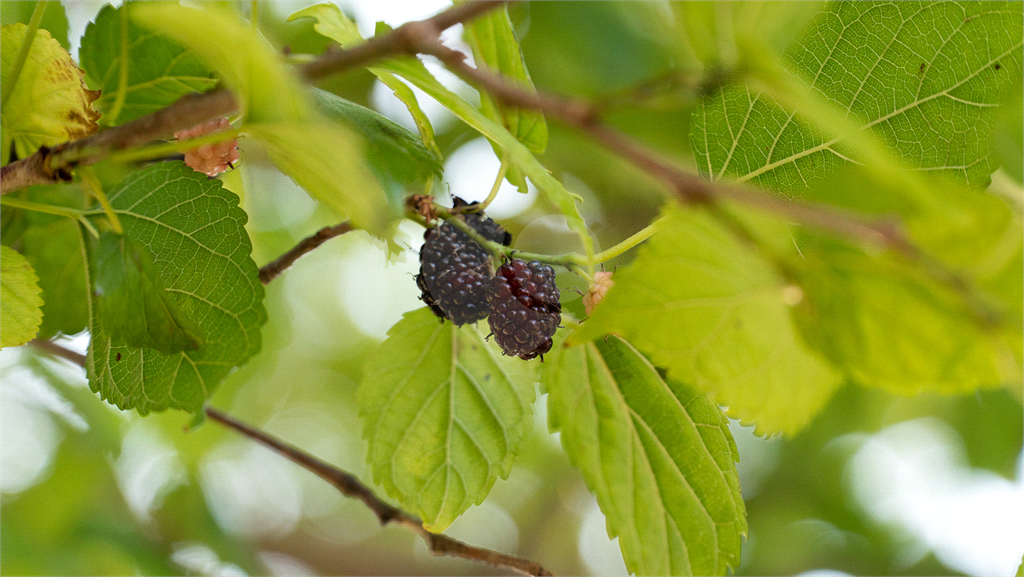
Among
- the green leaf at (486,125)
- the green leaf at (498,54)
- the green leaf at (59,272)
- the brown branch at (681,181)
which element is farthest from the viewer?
the green leaf at (59,272)

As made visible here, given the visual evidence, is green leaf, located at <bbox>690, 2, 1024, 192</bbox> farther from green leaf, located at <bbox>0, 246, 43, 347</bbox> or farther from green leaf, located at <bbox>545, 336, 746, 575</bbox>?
green leaf, located at <bbox>0, 246, 43, 347</bbox>

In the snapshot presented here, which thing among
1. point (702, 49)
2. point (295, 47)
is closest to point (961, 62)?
point (702, 49)

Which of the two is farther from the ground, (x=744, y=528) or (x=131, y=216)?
(x=131, y=216)

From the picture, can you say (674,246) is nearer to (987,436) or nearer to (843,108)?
(843,108)

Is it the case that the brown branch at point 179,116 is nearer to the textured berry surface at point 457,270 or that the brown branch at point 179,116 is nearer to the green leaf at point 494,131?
the green leaf at point 494,131

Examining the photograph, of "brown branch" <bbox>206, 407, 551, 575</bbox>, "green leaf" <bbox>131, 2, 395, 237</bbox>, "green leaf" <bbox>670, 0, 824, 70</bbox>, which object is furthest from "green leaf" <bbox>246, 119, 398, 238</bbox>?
"brown branch" <bbox>206, 407, 551, 575</bbox>

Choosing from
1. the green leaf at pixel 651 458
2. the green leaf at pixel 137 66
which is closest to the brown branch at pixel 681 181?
the green leaf at pixel 651 458

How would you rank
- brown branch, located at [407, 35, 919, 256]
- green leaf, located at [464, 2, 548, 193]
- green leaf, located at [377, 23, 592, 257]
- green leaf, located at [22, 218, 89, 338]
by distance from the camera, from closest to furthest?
1. brown branch, located at [407, 35, 919, 256]
2. green leaf, located at [377, 23, 592, 257]
3. green leaf, located at [464, 2, 548, 193]
4. green leaf, located at [22, 218, 89, 338]
